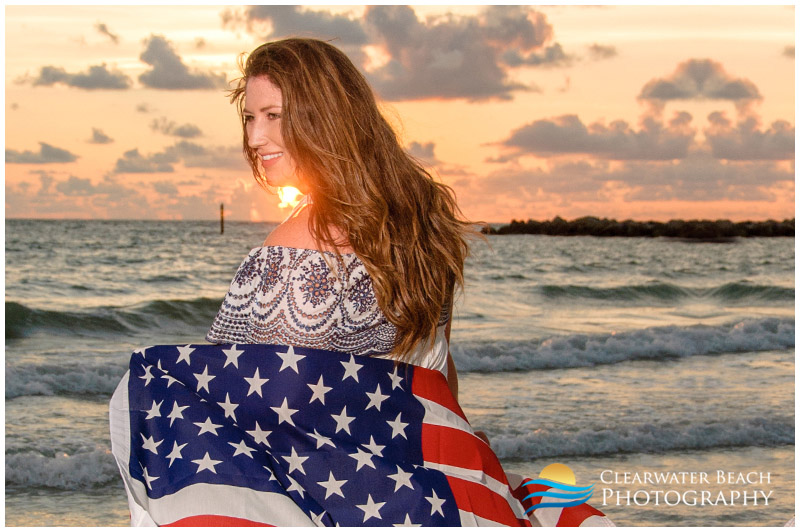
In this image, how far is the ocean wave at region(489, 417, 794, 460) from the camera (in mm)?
6098

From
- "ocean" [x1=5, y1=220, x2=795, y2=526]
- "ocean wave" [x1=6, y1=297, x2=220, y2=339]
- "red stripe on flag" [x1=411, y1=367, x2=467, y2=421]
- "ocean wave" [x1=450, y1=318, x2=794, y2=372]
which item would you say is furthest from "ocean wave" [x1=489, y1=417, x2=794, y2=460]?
"ocean wave" [x1=6, y1=297, x2=220, y2=339]

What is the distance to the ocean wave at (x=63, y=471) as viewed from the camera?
5.21 meters

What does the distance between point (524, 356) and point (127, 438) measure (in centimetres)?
812

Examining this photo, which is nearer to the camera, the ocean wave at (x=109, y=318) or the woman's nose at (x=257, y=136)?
the woman's nose at (x=257, y=136)

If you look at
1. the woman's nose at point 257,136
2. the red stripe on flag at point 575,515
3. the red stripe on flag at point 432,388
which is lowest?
the red stripe on flag at point 575,515

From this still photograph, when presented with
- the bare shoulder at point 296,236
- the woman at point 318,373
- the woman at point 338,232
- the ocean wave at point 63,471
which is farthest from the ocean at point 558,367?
the bare shoulder at point 296,236

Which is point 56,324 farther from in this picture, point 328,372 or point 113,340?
point 328,372

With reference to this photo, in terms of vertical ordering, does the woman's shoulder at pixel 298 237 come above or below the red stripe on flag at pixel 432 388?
above

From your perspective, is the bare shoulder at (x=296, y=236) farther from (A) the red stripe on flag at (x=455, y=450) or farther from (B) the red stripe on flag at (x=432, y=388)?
(A) the red stripe on flag at (x=455, y=450)

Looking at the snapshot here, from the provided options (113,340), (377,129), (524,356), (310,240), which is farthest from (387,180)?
(113,340)

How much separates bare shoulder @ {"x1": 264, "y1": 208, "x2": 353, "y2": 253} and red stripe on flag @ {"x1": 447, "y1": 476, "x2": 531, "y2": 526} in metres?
0.60

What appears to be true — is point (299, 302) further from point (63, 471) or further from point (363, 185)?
point (63, 471)

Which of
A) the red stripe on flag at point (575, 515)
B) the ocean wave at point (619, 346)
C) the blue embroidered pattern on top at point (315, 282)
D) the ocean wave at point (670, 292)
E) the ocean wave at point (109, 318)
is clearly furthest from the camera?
the ocean wave at point (670, 292)

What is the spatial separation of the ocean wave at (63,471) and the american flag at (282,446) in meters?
3.71
